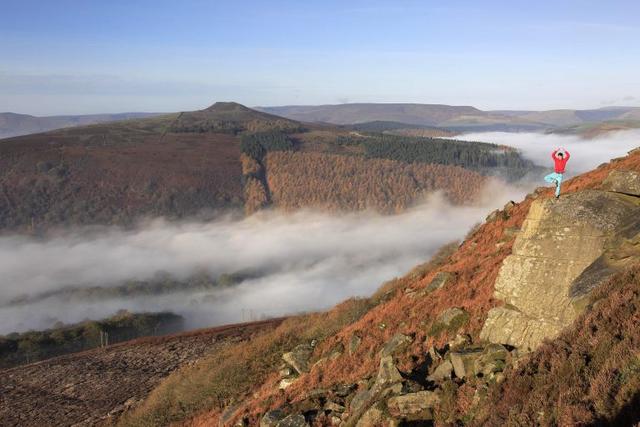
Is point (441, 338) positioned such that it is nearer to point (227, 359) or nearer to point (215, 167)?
point (227, 359)

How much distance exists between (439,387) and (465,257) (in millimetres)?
14364

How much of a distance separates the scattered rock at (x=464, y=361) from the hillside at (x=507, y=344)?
0.04m

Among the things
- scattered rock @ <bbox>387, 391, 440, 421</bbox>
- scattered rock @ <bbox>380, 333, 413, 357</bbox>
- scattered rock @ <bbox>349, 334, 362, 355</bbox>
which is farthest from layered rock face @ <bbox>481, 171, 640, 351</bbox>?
scattered rock @ <bbox>349, 334, 362, 355</bbox>

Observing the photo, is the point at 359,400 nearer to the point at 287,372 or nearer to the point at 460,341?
the point at 460,341

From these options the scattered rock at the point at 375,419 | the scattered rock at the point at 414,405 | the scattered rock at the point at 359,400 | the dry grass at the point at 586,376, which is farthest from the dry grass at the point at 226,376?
the dry grass at the point at 586,376

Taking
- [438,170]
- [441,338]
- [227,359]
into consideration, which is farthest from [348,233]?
[441,338]

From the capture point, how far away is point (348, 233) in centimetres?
16788

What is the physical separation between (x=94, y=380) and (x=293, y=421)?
2837cm

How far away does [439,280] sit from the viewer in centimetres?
2262

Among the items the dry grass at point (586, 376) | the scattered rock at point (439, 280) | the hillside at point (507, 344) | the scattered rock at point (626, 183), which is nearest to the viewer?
the dry grass at point (586, 376)

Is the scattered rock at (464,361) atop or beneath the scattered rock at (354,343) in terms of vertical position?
atop

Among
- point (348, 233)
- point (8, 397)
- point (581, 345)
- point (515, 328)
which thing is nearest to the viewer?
point (581, 345)

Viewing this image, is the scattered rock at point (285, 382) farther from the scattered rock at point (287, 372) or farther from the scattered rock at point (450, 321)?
the scattered rock at point (450, 321)

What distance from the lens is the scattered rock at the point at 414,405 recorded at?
11.5m
